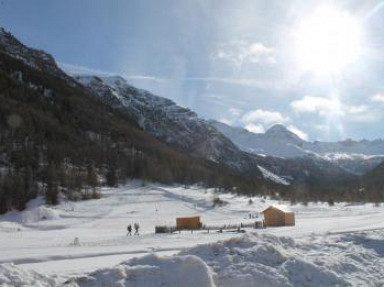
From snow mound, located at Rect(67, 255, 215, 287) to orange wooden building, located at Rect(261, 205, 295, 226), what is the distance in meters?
50.8

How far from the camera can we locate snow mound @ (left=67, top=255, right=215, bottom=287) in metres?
14.3

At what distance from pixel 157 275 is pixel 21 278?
339cm

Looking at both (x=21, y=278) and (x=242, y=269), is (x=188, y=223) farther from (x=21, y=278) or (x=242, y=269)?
(x=21, y=278)

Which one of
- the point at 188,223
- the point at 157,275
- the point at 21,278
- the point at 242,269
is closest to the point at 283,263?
the point at 242,269

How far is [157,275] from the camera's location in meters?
14.7

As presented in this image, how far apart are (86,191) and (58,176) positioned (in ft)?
24.6

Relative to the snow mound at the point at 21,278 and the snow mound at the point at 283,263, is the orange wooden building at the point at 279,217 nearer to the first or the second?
the snow mound at the point at 283,263

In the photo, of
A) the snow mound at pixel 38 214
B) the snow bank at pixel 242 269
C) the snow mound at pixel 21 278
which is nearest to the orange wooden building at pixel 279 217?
the snow mound at pixel 38 214

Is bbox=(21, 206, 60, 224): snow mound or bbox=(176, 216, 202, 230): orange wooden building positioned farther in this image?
bbox=(21, 206, 60, 224): snow mound

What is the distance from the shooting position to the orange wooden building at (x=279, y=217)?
64875 mm

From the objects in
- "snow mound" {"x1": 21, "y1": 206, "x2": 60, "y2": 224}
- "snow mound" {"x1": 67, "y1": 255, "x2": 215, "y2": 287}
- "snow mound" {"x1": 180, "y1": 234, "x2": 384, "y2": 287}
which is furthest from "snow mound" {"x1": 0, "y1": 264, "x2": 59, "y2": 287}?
"snow mound" {"x1": 21, "y1": 206, "x2": 60, "y2": 224}

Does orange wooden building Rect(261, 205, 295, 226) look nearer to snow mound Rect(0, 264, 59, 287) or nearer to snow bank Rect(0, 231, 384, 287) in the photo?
snow bank Rect(0, 231, 384, 287)

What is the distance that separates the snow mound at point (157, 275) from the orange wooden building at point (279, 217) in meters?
50.8

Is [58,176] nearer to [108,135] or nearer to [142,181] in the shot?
[142,181]
